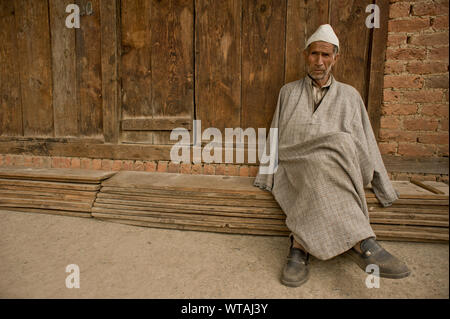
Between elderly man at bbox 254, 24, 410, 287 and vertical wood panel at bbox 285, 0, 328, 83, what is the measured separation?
30 cm

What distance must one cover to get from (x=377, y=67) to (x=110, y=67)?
2.42 meters

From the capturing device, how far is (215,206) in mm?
2082

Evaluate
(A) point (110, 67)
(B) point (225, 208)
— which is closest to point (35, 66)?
(A) point (110, 67)

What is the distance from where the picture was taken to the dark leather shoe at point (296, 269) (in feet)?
4.79

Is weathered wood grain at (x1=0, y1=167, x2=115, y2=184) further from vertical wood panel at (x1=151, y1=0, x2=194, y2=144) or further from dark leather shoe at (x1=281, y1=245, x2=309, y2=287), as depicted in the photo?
dark leather shoe at (x1=281, y1=245, x2=309, y2=287)

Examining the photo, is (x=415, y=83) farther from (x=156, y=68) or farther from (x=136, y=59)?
(x=136, y=59)

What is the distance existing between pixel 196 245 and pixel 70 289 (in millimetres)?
779

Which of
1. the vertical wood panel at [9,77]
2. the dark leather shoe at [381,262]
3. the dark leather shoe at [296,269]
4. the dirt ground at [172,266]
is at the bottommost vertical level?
the dirt ground at [172,266]

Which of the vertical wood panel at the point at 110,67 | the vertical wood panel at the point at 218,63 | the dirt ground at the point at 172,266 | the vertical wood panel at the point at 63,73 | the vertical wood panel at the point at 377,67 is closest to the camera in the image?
the dirt ground at the point at 172,266

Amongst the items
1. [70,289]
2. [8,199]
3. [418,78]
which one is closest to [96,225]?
[70,289]

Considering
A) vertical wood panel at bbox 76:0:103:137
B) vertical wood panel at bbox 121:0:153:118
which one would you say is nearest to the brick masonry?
vertical wood panel at bbox 121:0:153:118

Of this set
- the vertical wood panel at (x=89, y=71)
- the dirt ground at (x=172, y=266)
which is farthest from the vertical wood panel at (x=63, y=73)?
the dirt ground at (x=172, y=266)

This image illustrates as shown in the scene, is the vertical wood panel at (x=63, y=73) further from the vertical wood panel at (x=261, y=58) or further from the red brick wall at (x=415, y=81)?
the red brick wall at (x=415, y=81)

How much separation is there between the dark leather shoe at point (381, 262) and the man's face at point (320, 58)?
3.92 feet
